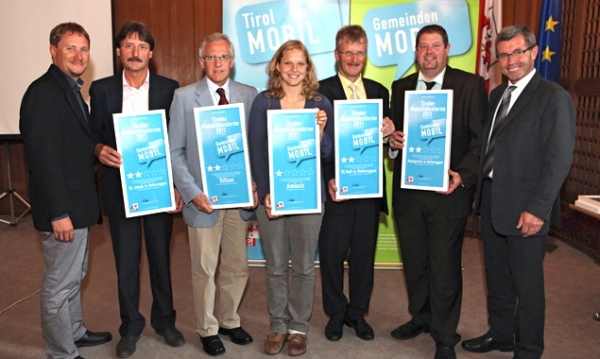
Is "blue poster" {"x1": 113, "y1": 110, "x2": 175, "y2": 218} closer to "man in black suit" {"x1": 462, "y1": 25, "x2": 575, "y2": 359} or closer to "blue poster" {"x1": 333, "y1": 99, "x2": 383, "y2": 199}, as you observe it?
"blue poster" {"x1": 333, "y1": 99, "x2": 383, "y2": 199}

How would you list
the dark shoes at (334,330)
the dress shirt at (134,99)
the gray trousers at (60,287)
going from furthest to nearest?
the dark shoes at (334,330) → the dress shirt at (134,99) → the gray trousers at (60,287)

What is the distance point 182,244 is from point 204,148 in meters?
2.74

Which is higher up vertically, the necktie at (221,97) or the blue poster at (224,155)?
the necktie at (221,97)

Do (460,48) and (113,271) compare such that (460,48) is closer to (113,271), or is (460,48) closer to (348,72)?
(348,72)

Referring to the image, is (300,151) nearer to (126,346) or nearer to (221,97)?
(221,97)

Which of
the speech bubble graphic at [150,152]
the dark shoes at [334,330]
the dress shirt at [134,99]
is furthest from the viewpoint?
the dark shoes at [334,330]

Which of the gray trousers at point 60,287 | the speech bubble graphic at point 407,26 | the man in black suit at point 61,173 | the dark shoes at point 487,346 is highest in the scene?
the speech bubble graphic at point 407,26

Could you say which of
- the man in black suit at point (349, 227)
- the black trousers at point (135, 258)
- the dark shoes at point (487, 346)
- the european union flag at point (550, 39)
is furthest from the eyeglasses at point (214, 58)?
the european union flag at point (550, 39)

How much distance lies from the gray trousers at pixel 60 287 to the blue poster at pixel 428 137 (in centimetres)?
171

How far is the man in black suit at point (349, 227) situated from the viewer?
2.95m

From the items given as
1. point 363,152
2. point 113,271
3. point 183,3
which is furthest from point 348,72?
point 183,3

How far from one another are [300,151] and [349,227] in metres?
0.64

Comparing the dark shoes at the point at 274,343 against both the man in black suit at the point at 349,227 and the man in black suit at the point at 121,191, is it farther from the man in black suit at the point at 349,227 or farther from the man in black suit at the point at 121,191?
the man in black suit at the point at 121,191

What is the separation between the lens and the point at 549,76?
5.31 metres
